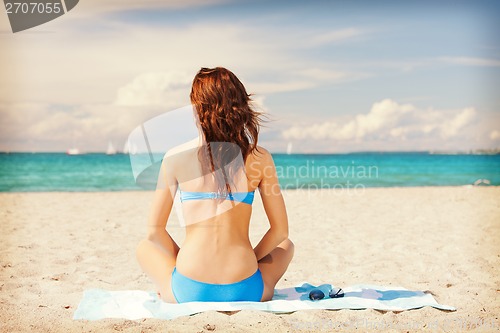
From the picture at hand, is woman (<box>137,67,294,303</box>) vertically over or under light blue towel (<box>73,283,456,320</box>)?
over

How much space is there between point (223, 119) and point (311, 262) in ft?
7.69

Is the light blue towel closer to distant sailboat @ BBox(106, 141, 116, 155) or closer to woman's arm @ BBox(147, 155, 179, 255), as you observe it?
woman's arm @ BBox(147, 155, 179, 255)

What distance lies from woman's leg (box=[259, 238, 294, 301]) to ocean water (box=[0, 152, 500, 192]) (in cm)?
1164

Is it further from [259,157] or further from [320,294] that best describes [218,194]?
[320,294]

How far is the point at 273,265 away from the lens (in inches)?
117

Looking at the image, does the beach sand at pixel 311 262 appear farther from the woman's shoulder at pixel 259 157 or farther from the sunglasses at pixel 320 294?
the woman's shoulder at pixel 259 157

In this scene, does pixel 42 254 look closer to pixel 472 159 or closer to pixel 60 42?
pixel 60 42

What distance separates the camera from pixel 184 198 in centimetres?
270

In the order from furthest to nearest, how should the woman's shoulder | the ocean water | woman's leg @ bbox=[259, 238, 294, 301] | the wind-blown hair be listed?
the ocean water, woman's leg @ bbox=[259, 238, 294, 301], the woman's shoulder, the wind-blown hair

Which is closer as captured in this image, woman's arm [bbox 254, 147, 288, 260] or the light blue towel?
woman's arm [bbox 254, 147, 288, 260]

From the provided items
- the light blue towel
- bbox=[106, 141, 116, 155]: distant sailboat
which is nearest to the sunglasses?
the light blue towel

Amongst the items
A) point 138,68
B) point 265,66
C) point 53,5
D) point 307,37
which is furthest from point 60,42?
point 53,5

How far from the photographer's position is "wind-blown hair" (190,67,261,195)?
8.48ft

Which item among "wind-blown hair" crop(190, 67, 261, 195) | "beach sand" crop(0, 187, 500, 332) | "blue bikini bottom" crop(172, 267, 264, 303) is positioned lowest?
"beach sand" crop(0, 187, 500, 332)
